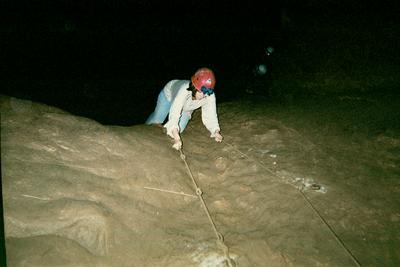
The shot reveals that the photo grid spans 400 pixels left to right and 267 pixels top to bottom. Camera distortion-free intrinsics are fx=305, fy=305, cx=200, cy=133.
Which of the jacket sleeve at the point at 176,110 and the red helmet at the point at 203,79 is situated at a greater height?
the red helmet at the point at 203,79

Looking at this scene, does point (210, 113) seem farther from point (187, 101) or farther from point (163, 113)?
point (163, 113)

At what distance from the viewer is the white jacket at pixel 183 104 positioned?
491 cm

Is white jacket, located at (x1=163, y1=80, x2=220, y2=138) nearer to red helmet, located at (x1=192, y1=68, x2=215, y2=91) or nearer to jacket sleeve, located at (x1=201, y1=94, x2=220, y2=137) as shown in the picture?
jacket sleeve, located at (x1=201, y1=94, x2=220, y2=137)

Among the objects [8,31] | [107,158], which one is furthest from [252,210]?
[8,31]

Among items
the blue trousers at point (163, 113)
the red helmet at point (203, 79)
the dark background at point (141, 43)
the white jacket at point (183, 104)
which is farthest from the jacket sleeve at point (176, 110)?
the dark background at point (141, 43)

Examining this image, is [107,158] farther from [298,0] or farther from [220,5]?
[220,5]

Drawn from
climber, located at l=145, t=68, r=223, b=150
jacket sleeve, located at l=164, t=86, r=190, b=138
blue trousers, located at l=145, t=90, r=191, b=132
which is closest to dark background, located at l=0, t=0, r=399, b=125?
blue trousers, located at l=145, t=90, r=191, b=132

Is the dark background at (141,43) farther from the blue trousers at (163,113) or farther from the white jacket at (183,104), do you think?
the white jacket at (183,104)

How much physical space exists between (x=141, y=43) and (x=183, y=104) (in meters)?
15.5

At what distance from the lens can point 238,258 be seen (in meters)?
2.97

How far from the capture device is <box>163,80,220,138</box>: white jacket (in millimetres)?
4906

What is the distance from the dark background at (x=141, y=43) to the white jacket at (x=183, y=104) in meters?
5.20

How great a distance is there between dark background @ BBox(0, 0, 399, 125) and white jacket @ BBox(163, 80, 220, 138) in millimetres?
5205

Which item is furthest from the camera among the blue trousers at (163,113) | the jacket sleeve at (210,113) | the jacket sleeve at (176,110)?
the blue trousers at (163,113)
